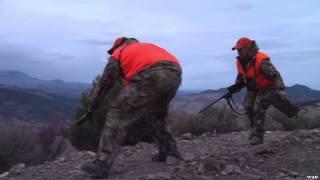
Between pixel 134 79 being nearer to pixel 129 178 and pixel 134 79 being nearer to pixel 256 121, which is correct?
pixel 129 178

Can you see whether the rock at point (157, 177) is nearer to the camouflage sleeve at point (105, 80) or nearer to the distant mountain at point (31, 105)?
the camouflage sleeve at point (105, 80)

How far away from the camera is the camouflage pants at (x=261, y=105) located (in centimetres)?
987

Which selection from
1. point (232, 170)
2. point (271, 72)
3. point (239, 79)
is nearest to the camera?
point (232, 170)

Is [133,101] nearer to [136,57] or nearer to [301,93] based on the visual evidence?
[136,57]

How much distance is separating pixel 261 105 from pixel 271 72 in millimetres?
685

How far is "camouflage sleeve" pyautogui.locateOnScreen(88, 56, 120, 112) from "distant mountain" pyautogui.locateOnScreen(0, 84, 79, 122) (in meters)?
23.9

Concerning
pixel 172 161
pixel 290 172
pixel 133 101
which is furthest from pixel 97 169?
pixel 290 172

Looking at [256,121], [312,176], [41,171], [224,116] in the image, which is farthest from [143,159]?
[224,116]

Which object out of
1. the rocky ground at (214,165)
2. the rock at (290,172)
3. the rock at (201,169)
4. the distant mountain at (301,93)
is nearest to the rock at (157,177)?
the rocky ground at (214,165)

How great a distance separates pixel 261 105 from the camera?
33.0 feet

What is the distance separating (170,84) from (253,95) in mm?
2820

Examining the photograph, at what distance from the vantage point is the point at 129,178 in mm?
7648

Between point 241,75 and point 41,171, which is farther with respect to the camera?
point 241,75

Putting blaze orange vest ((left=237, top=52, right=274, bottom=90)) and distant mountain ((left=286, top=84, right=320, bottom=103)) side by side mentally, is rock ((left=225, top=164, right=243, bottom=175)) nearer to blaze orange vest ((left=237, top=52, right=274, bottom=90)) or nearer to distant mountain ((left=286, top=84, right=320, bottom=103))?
blaze orange vest ((left=237, top=52, right=274, bottom=90))
